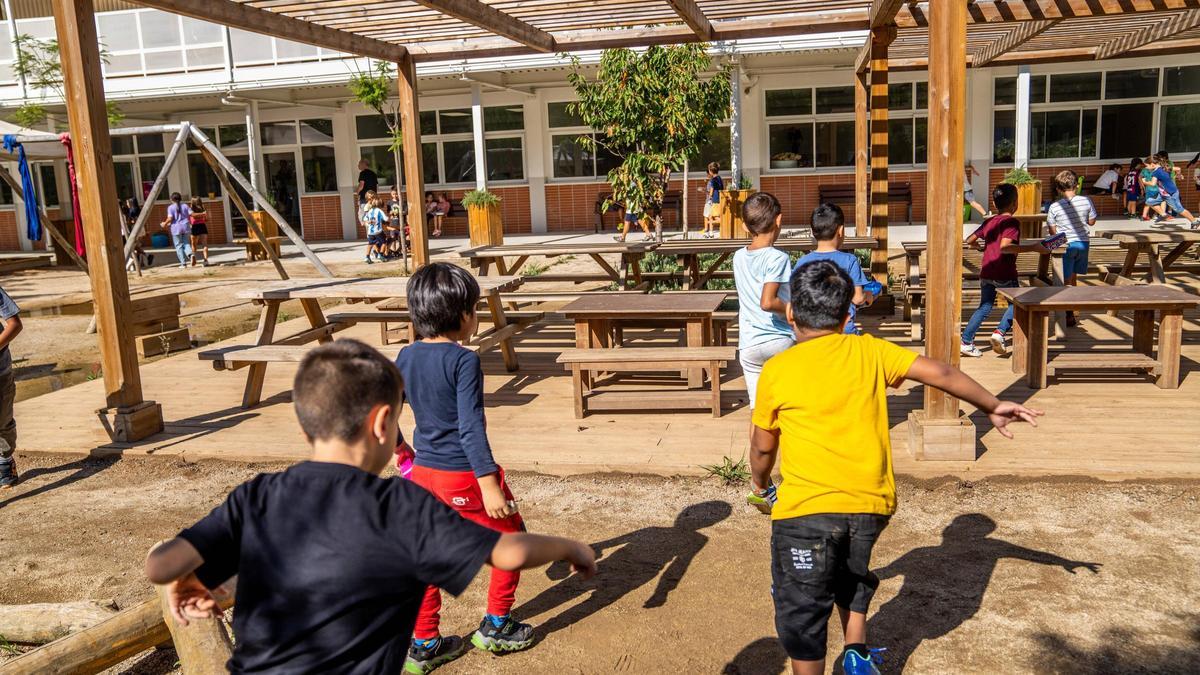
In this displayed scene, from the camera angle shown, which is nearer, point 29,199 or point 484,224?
point 29,199

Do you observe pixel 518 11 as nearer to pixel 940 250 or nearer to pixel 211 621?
pixel 940 250

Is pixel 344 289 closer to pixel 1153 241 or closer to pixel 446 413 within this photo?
pixel 446 413

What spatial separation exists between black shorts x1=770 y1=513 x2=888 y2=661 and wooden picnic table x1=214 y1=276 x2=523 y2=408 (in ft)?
15.3

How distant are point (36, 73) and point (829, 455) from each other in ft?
82.5

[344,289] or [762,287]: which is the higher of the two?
[762,287]

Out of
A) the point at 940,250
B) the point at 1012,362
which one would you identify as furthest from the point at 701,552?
the point at 1012,362

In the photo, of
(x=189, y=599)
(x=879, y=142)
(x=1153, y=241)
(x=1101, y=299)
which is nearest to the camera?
(x=189, y=599)

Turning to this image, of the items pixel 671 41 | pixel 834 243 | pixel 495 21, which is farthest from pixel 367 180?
pixel 834 243

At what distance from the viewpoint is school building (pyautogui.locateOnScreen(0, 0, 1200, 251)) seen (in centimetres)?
2106

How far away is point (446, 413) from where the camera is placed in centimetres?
336

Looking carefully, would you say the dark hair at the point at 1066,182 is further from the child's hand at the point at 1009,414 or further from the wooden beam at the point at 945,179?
the child's hand at the point at 1009,414

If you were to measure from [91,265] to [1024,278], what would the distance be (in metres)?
9.02

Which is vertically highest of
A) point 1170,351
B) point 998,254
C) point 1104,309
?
point 998,254

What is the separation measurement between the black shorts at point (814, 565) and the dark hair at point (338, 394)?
139 centimetres
